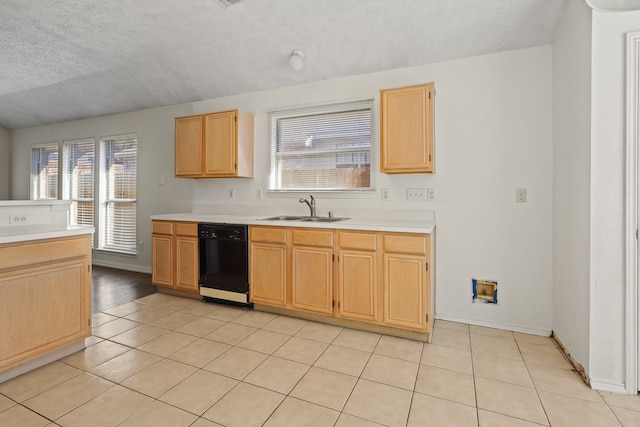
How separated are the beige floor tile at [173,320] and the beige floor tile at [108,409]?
94 cm

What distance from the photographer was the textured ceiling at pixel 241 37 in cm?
252

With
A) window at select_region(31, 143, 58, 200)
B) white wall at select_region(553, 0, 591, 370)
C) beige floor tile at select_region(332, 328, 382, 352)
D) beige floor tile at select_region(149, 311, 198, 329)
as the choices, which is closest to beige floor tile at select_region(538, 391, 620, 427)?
white wall at select_region(553, 0, 591, 370)

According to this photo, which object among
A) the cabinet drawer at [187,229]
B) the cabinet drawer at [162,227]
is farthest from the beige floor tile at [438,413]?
the cabinet drawer at [162,227]

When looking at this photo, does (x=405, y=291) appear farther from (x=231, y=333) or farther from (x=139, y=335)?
(x=139, y=335)

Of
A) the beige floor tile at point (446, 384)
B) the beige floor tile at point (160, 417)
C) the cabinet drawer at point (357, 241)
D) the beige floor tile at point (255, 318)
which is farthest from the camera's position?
the beige floor tile at point (255, 318)

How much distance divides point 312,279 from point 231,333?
814 millimetres

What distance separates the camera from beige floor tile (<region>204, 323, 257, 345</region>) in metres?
2.50

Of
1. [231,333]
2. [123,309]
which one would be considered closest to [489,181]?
[231,333]

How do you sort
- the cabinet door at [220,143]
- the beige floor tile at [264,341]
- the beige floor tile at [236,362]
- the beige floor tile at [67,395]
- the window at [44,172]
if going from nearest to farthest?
1. the beige floor tile at [67,395]
2. the beige floor tile at [236,362]
3. the beige floor tile at [264,341]
4. the cabinet door at [220,143]
5. the window at [44,172]

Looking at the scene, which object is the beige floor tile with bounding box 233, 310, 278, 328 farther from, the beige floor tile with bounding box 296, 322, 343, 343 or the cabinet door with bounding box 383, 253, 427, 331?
the cabinet door with bounding box 383, 253, 427, 331

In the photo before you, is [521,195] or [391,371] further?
[521,195]

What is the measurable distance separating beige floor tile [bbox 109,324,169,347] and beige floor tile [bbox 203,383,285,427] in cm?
108

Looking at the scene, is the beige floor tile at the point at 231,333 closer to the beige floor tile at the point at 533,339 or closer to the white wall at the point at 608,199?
the beige floor tile at the point at 533,339

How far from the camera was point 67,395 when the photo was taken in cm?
179
